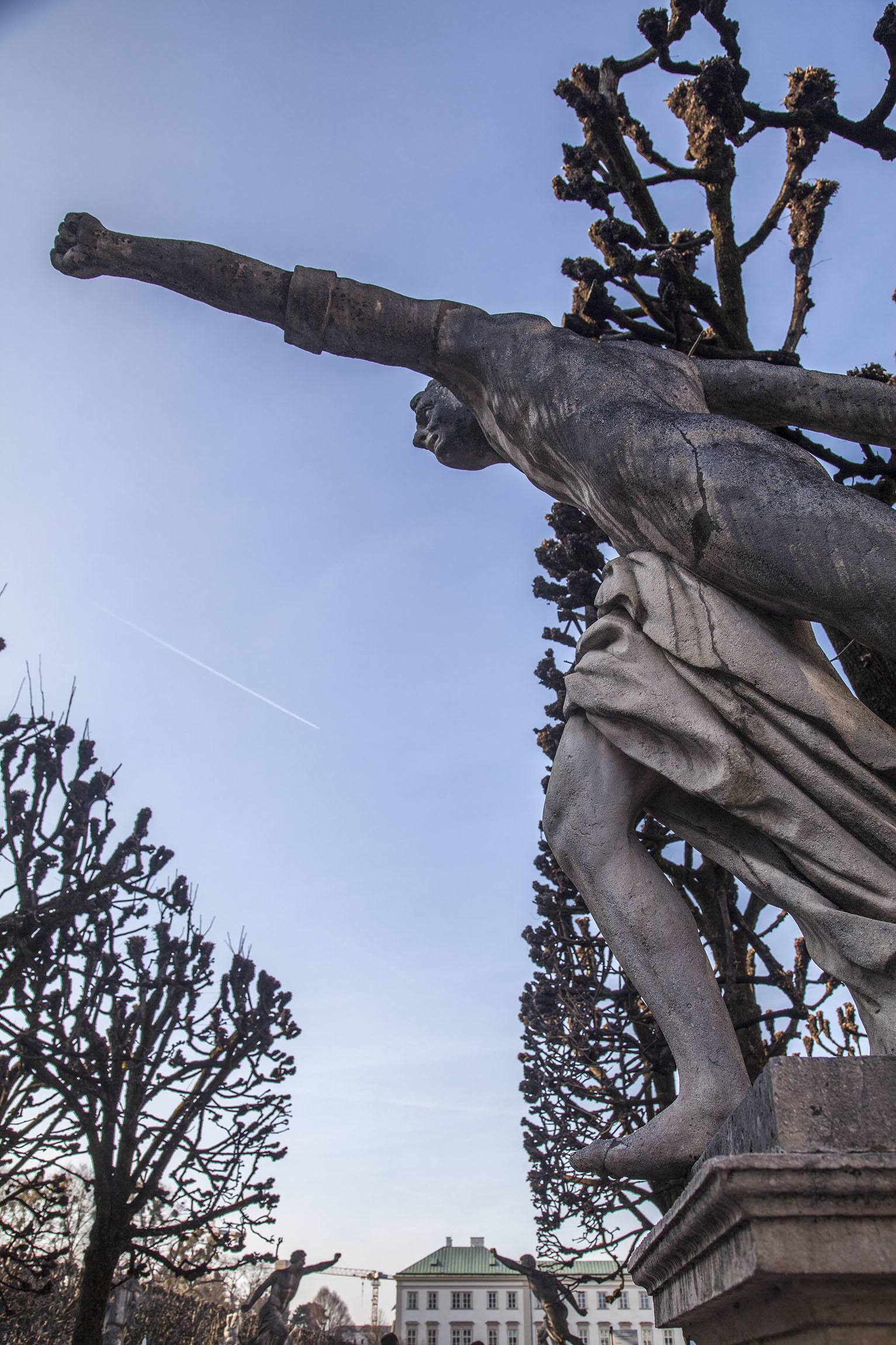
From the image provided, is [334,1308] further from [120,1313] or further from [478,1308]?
[120,1313]

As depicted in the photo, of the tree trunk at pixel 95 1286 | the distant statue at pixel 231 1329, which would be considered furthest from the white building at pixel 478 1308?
the tree trunk at pixel 95 1286

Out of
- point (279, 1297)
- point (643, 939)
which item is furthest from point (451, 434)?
point (279, 1297)

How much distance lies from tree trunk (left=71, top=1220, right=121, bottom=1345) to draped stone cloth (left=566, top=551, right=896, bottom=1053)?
11468 millimetres

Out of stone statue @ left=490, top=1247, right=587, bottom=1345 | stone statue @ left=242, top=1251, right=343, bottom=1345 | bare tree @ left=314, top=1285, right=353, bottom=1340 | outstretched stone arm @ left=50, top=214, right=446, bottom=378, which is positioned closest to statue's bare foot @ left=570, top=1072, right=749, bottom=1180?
outstretched stone arm @ left=50, top=214, right=446, bottom=378

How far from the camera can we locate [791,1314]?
151 centimetres

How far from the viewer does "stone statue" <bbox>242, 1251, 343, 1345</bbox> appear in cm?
1652

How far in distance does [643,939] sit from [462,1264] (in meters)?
85.5

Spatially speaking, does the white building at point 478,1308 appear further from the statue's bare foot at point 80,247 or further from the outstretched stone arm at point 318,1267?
the statue's bare foot at point 80,247

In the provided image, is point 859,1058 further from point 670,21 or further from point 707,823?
point 670,21

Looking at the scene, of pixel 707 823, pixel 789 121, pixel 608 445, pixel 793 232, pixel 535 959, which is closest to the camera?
pixel 707 823

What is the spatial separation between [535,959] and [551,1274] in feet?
28.8

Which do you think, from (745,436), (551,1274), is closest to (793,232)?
(745,436)

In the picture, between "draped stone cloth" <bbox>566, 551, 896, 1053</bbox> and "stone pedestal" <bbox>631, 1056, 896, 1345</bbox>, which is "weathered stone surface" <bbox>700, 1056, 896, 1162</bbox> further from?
"draped stone cloth" <bbox>566, 551, 896, 1053</bbox>

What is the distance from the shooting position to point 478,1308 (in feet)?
238
